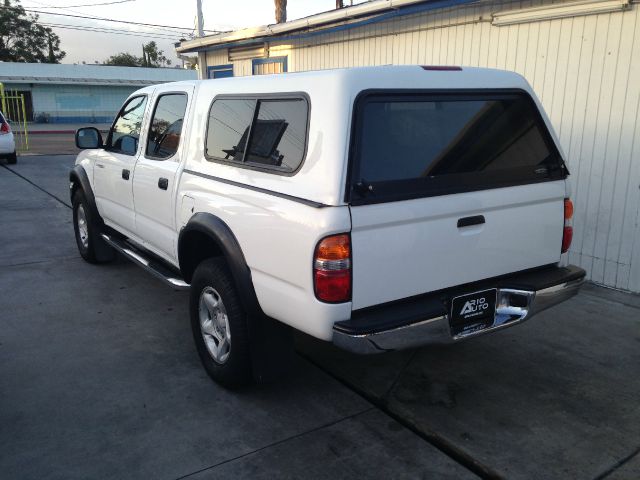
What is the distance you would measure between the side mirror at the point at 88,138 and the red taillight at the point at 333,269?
150 inches

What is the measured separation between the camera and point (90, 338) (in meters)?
4.57

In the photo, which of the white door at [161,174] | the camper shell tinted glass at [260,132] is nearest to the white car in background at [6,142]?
the white door at [161,174]

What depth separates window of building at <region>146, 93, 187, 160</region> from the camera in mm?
4367

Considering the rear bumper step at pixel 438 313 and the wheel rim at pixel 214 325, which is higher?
the rear bumper step at pixel 438 313

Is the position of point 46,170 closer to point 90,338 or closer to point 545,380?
point 90,338

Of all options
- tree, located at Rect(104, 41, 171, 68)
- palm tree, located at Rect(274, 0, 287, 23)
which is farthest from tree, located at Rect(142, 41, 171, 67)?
palm tree, located at Rect(274, 0, 287, 23)

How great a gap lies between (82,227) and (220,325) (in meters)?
3.62

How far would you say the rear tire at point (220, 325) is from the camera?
11.4 feet

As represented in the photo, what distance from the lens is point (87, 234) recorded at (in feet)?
21.0

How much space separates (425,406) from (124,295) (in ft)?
10.7

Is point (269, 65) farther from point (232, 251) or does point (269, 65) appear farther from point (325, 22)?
point (232, 251)

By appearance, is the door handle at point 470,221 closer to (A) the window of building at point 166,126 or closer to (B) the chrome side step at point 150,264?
(B) the chrome side step at point 150,264

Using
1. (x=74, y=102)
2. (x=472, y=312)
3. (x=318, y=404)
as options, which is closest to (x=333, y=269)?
(x=472, y=312)

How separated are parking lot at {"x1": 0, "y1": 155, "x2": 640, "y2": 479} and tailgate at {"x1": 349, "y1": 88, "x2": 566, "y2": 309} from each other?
2.83 feet
